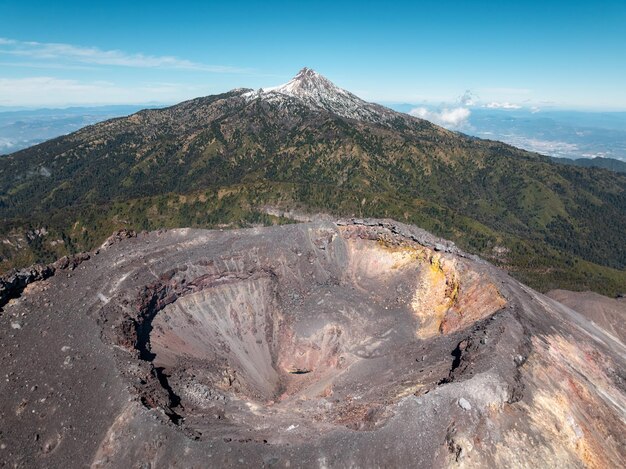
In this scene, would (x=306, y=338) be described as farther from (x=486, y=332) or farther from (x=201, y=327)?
(x=486, y=332)

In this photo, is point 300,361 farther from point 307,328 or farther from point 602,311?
point 602,311

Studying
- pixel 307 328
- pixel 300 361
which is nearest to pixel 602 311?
pixel 307 328

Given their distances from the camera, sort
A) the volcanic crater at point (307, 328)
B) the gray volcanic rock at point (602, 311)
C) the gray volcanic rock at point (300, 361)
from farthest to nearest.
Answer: the gray volcanic rock at point (602, 311)
the volcanic crater at point (307, 328)
the gray volcanic rock at point (300, 361)

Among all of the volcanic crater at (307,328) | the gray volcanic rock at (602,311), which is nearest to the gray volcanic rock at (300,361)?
the volcanic crater at (307,328)

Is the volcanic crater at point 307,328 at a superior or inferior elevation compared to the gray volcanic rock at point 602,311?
superior

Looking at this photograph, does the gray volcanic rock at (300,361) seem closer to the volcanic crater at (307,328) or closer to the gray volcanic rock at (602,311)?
the volcanic crater at (307,328)

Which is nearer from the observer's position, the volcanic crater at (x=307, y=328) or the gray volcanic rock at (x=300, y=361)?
the gray volcanic rock at (x=300, y=361)

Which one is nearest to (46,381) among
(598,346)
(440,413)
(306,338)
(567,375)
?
(306,338)

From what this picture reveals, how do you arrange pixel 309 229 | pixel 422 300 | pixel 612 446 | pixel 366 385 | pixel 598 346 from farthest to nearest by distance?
1. pixel 309 229
2. pixel 422 300
3. pixel 598 346
4. pixel 366 385
5. pixel 612 446
